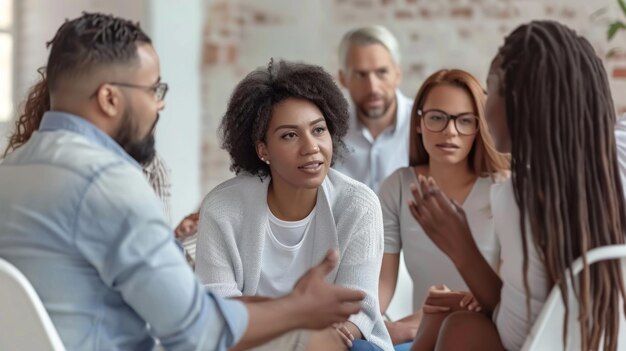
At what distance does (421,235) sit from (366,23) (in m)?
3.15

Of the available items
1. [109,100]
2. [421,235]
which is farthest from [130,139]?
[421,235]

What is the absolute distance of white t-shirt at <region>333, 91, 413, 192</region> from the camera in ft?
14.7

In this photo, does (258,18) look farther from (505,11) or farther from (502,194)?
(502,194)

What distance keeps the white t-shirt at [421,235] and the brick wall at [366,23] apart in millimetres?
2654

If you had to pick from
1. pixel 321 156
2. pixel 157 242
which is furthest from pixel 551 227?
pixel 321 156

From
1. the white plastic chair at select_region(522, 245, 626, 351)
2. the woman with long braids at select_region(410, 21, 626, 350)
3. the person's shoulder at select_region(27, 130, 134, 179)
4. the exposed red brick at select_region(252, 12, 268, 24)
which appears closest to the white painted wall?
the exposed red brick at select_region(252, 12, 268, 24)

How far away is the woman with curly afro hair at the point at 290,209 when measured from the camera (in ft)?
8.98

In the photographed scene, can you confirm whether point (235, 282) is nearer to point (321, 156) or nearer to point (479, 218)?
point (321, 156)

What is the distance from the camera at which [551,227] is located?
2000mm

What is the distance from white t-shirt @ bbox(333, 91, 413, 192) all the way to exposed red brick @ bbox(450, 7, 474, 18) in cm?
184

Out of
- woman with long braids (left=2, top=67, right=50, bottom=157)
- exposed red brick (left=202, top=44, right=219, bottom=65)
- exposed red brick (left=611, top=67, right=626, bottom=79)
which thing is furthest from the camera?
exposed red brick (left=202, top=44, right=219, bottom=65)

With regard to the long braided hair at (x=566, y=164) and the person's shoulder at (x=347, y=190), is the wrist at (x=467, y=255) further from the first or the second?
the person's shoulder at (x=347, y=190)

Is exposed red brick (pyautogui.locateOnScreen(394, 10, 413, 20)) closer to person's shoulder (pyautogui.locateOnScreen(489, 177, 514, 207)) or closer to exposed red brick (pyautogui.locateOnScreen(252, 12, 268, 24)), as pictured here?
exposed red brick (pyautogui.locateOnScreen(252, 12, 268, 24))

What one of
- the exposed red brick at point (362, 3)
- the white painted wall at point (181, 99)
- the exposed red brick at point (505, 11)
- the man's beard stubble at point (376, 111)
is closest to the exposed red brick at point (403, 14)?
the exposed red brick at point (362, 3)
